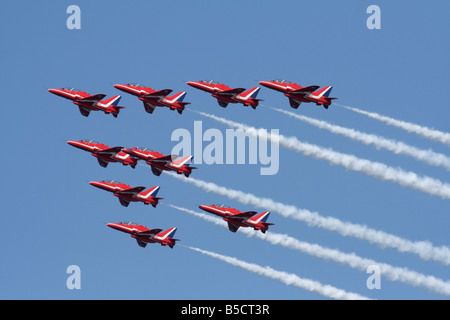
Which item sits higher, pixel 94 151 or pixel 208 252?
pixel 94 151

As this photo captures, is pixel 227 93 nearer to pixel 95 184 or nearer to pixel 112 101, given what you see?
pixel 112 101

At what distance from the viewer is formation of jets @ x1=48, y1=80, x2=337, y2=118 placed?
16400cm

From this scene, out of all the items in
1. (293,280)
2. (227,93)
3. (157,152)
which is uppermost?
(227,93)

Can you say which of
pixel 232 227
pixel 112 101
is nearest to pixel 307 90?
pixel 232 227

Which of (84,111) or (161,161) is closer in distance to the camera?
(161,161)

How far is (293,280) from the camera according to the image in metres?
159

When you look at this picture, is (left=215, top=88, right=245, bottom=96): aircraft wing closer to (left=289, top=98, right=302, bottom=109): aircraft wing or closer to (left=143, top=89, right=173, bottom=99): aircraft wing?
(left=143, top=89, right=173, bottom=99): aircraft wing

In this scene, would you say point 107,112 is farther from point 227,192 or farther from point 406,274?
point 406,274

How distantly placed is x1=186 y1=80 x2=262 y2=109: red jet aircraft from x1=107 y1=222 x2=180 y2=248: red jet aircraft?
17791 mm

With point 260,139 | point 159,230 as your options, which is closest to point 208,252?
point 159,230

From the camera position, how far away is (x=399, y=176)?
163625mm

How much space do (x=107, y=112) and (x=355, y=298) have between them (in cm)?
3999

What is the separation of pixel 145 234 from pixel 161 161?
9.56 metres

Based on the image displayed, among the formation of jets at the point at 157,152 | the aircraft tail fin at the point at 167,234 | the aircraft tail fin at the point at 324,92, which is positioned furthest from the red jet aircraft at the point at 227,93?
the aircraft tail fin at the point at 167,234
